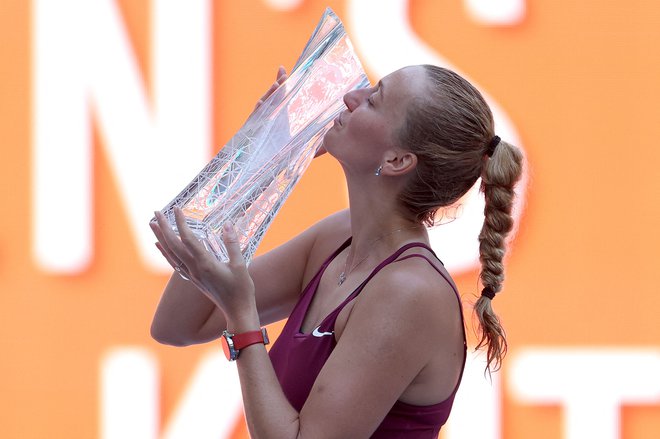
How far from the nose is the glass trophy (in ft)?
0.08

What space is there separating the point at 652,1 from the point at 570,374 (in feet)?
3.03

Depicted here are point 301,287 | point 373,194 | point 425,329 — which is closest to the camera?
point 425,329

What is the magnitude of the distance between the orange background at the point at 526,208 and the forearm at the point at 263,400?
1220 mm

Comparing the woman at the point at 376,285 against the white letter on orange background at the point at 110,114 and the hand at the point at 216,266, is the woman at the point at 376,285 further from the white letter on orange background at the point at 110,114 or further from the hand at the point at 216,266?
the white letter on orange background at the point at 110,114

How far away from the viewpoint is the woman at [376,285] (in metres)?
1.15

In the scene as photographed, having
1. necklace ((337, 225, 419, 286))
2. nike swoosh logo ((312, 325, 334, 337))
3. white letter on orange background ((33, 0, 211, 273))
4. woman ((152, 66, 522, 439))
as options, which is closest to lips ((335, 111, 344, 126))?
woman ((152, 66, 522, 439))

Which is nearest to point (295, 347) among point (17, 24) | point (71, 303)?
point (71, 303)

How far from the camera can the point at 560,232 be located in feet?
7.83

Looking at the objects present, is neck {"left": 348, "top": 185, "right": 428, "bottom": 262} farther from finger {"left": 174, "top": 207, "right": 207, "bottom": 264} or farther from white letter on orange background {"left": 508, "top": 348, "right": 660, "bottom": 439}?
white letter on orange background {"left": 508, "top": 348, "right": 660, "bottom": 439}

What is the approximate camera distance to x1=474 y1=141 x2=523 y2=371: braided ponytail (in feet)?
4.25

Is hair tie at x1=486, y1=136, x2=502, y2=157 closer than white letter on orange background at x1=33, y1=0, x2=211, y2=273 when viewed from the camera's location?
Yes

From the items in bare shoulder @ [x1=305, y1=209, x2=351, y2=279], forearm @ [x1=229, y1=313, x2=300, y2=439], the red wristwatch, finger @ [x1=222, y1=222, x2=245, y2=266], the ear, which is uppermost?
the ear

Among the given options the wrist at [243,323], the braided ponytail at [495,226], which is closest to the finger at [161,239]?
the wrist at [243,323]

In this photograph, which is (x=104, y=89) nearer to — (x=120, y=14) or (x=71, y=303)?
(x=120, y=14)
